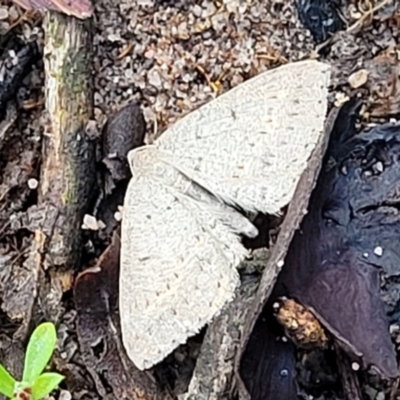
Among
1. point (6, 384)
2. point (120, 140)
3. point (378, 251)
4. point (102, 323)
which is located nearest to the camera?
point (6, 384)

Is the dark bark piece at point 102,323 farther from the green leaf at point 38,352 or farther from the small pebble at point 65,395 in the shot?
the green leaf at point 38,352

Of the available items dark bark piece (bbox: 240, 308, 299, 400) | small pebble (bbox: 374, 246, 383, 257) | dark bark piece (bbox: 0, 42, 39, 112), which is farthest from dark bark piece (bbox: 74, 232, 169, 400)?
small pebble (bbox: 374, 246, 383, 257)

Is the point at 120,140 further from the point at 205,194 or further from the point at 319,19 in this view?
the point at 319,19

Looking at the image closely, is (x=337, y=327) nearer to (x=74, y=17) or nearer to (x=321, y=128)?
(x=321, y=128)

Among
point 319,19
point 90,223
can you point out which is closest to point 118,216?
point 90,223

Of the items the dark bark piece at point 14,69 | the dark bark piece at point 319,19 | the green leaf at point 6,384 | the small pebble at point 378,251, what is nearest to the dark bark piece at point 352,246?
the small pebble at point 378,251

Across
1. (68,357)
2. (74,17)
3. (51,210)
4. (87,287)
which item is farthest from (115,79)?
(68,357)

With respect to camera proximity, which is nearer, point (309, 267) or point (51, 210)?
point (309, 267)

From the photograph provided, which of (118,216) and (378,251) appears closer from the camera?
(378,251)
